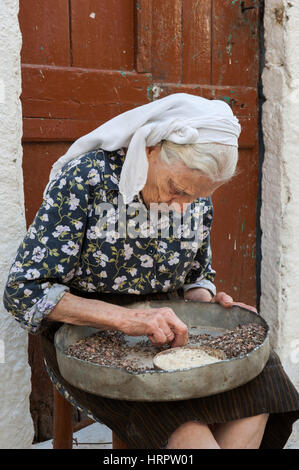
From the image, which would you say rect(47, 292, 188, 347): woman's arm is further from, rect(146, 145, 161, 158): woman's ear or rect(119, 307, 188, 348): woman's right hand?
rect(146, 145, 161, 158): woman's ear

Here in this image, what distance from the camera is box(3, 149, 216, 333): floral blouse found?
1.50m

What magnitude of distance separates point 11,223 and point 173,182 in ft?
1.98

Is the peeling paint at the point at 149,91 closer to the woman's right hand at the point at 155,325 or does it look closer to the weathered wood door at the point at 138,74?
the weathered wood door at the point at 138,74

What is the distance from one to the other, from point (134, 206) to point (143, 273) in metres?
0.22

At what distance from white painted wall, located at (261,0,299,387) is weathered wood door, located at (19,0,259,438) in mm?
73

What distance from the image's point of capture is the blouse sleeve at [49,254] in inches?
58.6

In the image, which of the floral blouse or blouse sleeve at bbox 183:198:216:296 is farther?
blouse sleeve at bbox 183:198:216:296

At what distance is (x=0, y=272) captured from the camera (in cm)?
180

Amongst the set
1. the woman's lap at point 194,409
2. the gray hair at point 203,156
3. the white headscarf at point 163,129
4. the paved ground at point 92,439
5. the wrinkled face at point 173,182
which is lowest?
the paved ground at point 92,439

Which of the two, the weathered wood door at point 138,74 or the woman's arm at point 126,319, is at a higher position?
the weathered wood door at point 138,74

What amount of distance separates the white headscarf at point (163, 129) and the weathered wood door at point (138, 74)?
1.65 feet

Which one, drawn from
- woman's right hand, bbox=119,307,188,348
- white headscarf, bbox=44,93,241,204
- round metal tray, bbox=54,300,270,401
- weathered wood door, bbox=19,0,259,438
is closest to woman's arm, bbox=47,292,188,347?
woman's right hand, bbox=119,307,188,348

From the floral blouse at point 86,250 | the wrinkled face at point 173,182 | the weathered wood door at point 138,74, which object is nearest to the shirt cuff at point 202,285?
the floral blouse at point 86,250

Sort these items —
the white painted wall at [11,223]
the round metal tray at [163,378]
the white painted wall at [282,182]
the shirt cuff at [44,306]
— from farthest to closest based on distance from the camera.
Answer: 1. the white painted wall at [282,182]
2. the white painted wall at [11,223]
3. the shirt cuff at [44,306]
4. the round metal tray at [163,378]
